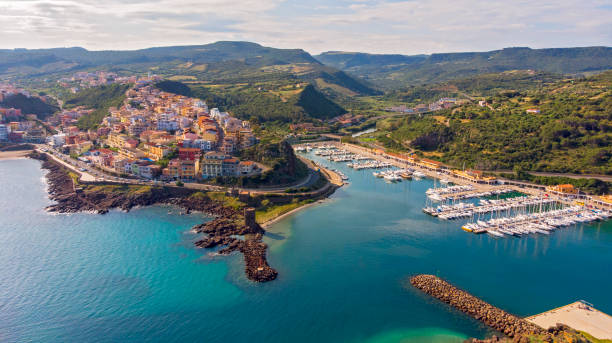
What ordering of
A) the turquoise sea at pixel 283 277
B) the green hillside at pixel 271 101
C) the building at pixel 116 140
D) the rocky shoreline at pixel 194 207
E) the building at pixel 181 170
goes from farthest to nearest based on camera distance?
the green hillside at pixel 271 101 < the building at pixel 116 140 < the building at pixel 181 170 < the rocky shoreline at pixel 194 207 < the turquoise sea at pixel 283 277

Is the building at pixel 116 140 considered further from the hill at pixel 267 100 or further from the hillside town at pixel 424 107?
the hillside town at pixel 424 107

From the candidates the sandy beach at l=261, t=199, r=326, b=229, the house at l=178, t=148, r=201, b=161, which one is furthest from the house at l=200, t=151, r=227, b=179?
the sandy beach at l=261, t=199, r=326, b=229

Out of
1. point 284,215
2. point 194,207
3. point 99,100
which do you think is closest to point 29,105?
point 99,100

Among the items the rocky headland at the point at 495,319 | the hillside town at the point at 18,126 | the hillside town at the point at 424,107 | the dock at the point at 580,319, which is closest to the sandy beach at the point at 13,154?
the hillside town at the point at 18,126

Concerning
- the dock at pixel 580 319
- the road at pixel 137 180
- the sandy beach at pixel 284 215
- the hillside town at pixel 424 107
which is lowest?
the dock at pixel 580 319

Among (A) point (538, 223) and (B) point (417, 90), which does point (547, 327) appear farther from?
(B) point (417, 90)

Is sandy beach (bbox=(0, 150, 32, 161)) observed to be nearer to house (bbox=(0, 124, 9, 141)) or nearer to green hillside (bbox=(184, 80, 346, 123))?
house (bbox=(0, 124, 9, 141))

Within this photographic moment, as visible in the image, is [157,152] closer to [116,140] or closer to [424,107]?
[116,140]
